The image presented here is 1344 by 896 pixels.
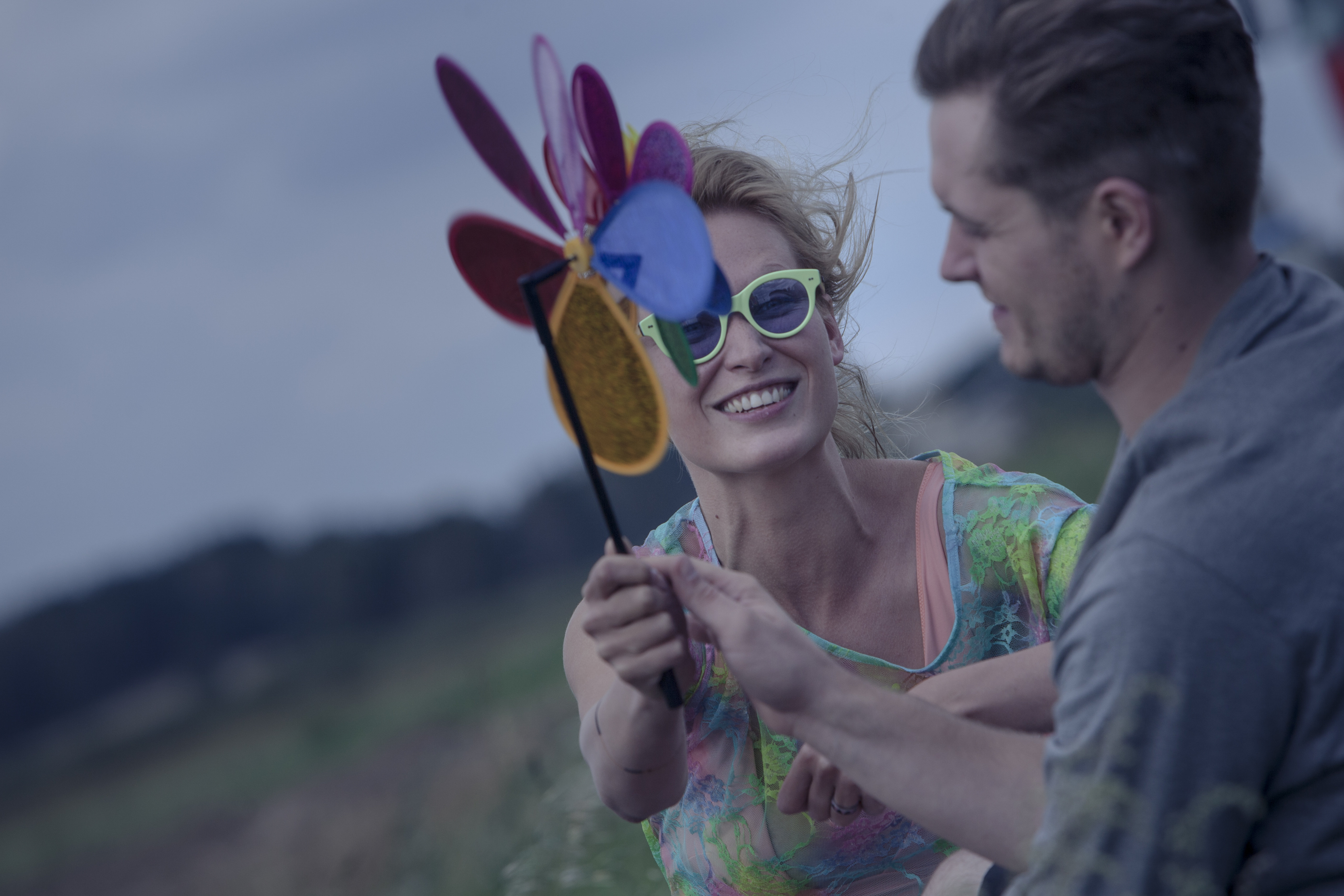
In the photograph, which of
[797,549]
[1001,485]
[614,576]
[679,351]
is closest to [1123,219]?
[679,351]

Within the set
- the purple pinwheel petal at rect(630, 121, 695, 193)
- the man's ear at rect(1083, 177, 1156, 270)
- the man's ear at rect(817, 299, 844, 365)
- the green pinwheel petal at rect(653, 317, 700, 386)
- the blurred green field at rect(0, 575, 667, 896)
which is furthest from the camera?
the blurred green field at rect(0, 575, 667, 896)

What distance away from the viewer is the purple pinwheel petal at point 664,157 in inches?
63.1

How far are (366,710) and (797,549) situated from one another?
11570 mm

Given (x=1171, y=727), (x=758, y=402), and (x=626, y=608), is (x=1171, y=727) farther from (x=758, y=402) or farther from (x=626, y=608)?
(x=758, y=402)

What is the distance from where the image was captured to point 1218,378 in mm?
1351

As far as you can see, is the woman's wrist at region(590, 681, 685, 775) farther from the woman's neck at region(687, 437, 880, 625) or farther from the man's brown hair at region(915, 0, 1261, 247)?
the man's brown hair at region(915, 0, 1261, 247)

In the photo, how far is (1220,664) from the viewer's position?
121 cm

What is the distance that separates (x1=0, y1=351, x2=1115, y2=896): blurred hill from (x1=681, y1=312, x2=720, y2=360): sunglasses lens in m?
0.90

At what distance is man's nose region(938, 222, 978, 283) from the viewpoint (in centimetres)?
157

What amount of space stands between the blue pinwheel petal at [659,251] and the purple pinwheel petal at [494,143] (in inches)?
4.9

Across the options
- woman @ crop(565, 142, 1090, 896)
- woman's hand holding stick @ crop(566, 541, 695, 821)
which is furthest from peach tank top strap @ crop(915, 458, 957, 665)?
woman's hand holding stick @ crop(566, 541, 695, 821)

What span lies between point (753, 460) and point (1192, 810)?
3.66ft

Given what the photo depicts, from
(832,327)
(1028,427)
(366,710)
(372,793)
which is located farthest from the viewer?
(1028,427)

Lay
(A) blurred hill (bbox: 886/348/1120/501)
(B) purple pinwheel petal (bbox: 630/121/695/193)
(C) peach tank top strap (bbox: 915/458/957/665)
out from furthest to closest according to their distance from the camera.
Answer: (A) blurred hill (bbox: 886/348/1120/501)
(C) peach tank top strap (bbox: 915/458/957/665)
(B) purple pinwheel petal (bbox: 630/121/695/193)
